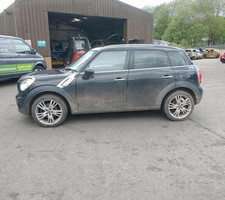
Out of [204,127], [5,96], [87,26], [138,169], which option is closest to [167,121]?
[204,127]

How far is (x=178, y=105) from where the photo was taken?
4738mm

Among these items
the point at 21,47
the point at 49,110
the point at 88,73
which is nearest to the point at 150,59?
the point at 88,73

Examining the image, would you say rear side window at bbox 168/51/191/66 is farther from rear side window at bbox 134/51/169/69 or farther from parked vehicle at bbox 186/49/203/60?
parked vehicle at bbox 186/49/203/60

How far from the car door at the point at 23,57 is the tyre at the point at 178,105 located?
6690 mm

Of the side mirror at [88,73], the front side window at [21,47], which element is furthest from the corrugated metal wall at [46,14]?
the side mirror at [88,73]

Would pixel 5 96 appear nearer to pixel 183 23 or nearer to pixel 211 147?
pixel 211 147

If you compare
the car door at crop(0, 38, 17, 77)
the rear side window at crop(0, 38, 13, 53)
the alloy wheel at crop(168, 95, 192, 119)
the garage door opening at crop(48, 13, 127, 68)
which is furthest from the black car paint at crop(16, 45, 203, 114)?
the garage door opening at crop(48, 13, 127, 68)

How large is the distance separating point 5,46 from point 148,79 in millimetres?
6540

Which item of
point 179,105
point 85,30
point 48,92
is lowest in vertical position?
point 179,105

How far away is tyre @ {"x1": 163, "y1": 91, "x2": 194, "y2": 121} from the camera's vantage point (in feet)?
15.4

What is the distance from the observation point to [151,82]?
453 centimetres

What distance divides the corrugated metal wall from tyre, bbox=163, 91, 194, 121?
10880 millimetres

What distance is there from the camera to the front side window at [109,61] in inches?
174

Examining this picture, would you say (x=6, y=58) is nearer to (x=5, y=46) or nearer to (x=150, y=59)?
(x=5, y=46)
